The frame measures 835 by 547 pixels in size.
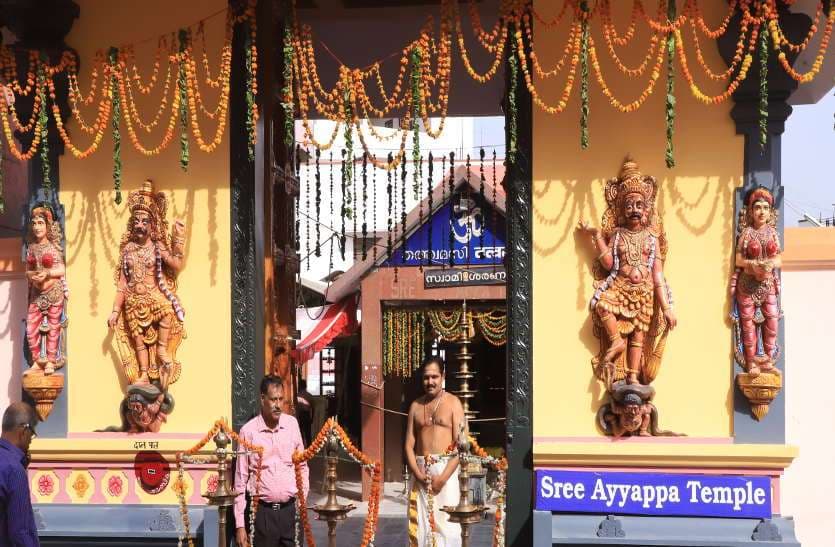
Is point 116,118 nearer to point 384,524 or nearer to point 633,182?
point 633,182

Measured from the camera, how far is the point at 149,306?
634cm

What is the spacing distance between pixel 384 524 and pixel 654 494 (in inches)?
164

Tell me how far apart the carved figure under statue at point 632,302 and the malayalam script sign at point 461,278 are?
558cm

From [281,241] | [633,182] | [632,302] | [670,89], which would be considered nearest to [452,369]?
[281,241]

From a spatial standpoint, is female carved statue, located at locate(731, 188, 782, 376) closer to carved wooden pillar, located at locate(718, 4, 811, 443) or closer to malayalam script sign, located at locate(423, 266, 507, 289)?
carved wooden pillar, located at locate(718, 4, 811, 443)

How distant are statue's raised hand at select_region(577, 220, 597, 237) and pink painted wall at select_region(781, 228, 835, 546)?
1276 millimetres

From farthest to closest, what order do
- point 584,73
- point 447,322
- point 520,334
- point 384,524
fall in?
point 447,322 → point 384,524 → point 520,334 → point 584,73

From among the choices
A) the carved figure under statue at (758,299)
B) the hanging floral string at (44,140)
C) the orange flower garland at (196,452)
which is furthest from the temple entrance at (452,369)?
the hanging floral string at (44,140)

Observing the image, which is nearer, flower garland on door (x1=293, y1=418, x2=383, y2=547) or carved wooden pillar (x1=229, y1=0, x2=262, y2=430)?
flower garland on door (x1=293, y1=418, x2=383, y2=547)

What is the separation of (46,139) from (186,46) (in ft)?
3.86

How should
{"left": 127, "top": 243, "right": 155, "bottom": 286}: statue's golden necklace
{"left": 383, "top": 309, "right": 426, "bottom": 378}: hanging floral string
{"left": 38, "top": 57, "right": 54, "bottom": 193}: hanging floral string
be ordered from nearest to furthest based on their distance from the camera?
1. {"left": 38, "top": 57, "right": 54, "bottom": 193}: hanging floral string
2. {"left": 127, "top": 243, "right": 155, "bottom": 286}: statue's golden necklace
3. {"left": 383, "top": 309, "right": 426, "bottom": 378}: hanging floral string

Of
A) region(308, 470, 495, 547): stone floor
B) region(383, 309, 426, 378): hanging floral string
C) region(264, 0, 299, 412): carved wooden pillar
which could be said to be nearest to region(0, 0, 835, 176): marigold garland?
region(264, 0, 299, 412): carved wooden pillar

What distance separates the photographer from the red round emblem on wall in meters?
6.28

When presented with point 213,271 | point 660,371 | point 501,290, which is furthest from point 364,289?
point 660,371
